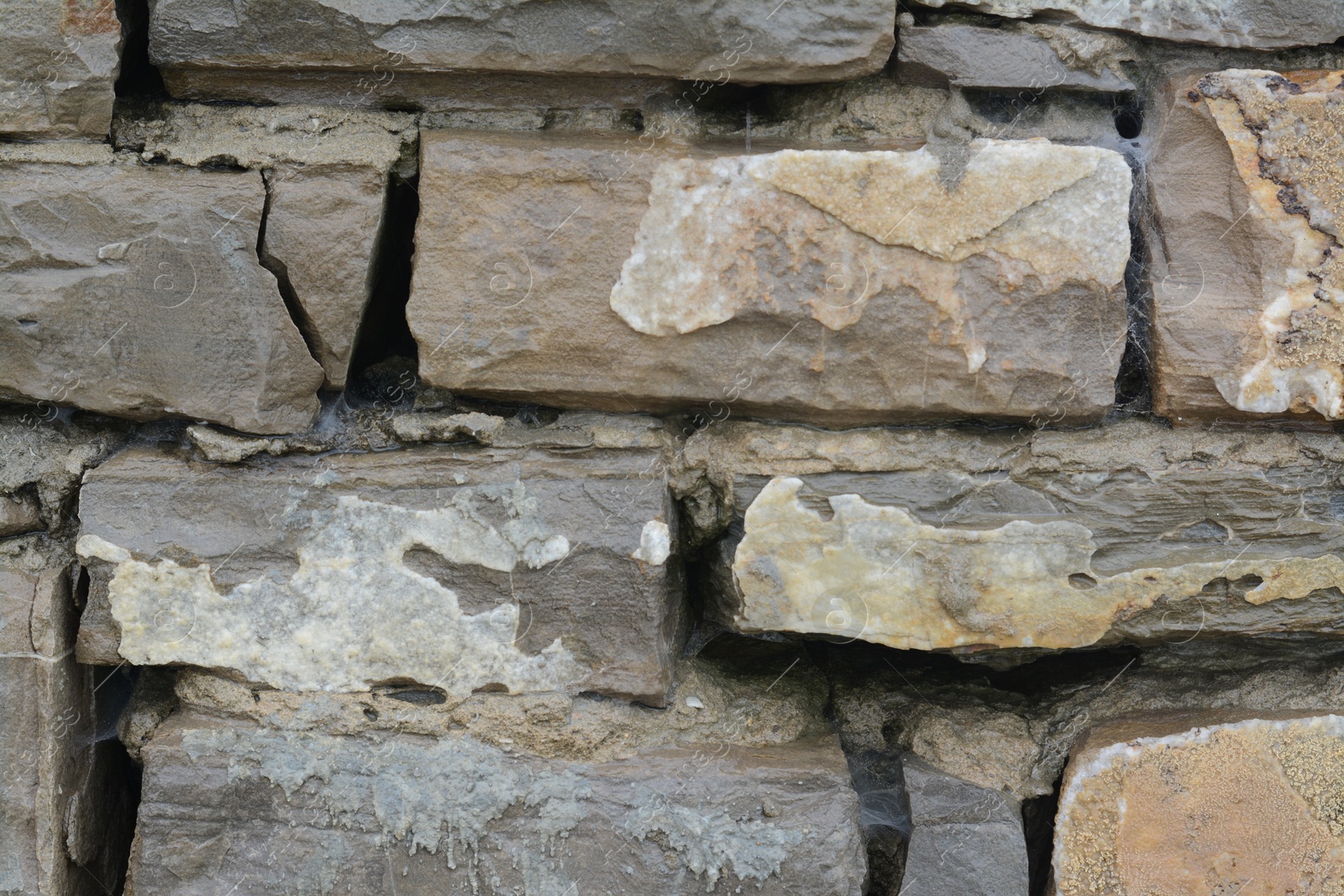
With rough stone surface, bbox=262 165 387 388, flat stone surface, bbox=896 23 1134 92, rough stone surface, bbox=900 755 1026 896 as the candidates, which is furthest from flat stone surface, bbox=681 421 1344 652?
rough stone surface, bbox=262 165 387 388

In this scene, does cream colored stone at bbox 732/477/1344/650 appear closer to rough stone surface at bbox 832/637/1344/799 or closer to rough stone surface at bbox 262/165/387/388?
rough stone surface at bbox 832/637/1344/799

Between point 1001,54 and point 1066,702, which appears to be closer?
point 1001,54

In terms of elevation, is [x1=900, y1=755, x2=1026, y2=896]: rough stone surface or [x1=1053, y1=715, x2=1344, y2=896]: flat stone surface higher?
[x1=1053, y1=715, x2=1344, y2=896]: flat stone surface

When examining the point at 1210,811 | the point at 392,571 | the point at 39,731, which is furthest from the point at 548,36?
the point at 1210,811

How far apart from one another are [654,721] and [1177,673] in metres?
0.81

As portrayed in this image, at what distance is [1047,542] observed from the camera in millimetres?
1409

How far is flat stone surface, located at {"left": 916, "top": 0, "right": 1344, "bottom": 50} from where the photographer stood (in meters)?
1.41

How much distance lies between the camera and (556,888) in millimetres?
1424

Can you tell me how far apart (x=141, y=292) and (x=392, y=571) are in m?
0.51

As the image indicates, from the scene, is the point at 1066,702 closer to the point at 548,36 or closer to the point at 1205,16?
the point at 1205,16

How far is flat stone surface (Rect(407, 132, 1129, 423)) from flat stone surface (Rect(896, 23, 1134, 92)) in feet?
0.36

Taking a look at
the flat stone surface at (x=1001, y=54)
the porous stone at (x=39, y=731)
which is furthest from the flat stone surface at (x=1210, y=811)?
the porous stone at (x=39, y=731)

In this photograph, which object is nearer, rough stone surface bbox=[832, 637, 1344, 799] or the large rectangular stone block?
the large rectangular stone block

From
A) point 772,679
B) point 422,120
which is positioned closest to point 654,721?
point 772,679
